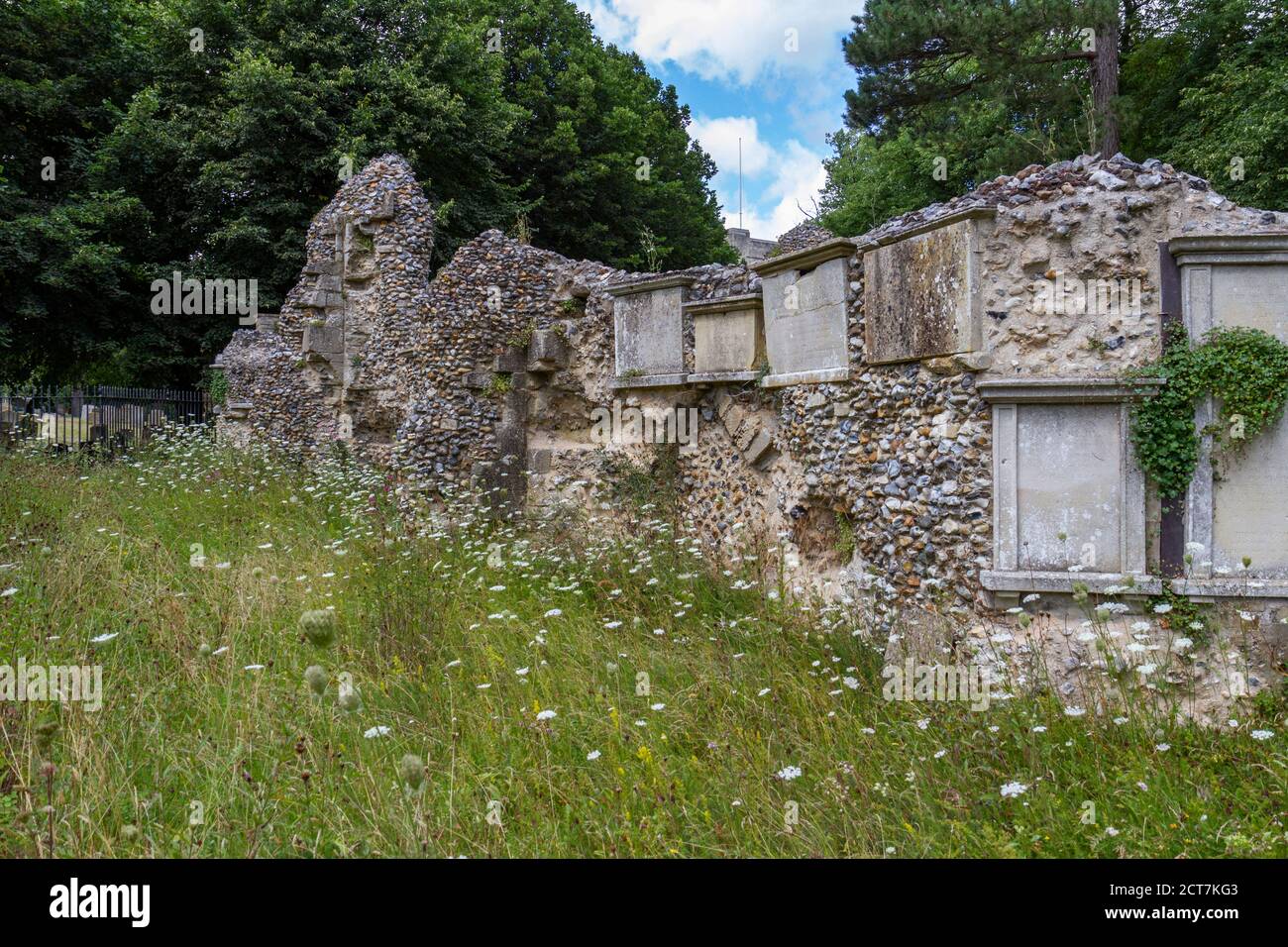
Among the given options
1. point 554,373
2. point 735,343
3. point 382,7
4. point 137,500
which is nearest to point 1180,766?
point 735,343

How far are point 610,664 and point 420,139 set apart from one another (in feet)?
A: 63.2

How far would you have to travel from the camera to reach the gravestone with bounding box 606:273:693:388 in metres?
8.05

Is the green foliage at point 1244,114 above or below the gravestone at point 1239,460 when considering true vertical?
above

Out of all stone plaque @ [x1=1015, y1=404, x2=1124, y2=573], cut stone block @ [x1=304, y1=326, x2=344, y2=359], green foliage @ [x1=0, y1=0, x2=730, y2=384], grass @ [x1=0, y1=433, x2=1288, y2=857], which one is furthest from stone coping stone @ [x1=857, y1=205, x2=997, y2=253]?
green foliage @ [x1=0, y1=0, x2=730, y2=384]

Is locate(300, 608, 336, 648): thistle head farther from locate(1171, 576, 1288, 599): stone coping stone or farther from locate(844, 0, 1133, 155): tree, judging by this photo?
locate(844, 0, 1133, 155): tree

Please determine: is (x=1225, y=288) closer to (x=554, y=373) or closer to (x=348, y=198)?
(x=554, y=373)

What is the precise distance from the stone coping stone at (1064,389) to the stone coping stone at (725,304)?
8.55 feet

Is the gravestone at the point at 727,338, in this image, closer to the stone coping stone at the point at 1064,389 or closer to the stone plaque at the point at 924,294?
the stone plaque at the point at 924,294

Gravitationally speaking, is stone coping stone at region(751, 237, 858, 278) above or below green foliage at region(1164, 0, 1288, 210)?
below

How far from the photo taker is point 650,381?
8.33m

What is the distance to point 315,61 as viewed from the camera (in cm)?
2016

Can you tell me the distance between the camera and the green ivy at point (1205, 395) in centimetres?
460

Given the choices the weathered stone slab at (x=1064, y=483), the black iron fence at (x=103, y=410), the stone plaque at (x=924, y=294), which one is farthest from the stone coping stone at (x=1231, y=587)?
the black iron fence at (x=103, y=410)

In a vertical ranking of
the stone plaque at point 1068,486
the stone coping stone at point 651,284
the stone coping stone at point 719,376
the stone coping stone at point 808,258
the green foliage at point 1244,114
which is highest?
the green foliage at point 1244,114
